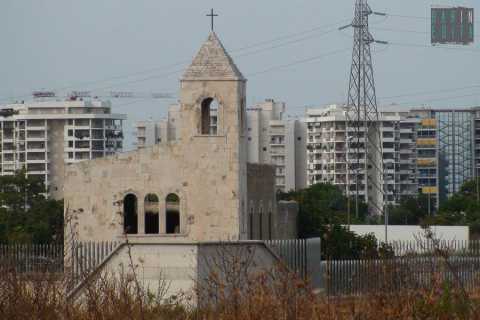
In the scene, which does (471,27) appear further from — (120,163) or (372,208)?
(120,163)

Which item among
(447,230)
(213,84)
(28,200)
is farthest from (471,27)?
(213,84)

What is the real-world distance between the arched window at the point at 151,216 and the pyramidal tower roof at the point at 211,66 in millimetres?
3908

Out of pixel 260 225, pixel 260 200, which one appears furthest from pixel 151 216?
pixel 260 200

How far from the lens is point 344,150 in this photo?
16300 cm

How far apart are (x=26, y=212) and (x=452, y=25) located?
6952 cm

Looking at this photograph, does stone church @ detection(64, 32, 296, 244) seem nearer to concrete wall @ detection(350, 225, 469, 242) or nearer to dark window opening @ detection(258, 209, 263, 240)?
dark window opening @ detection(258, 209, 263, 240)

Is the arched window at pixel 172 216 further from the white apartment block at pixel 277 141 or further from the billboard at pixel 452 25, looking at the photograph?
the white apartment block at pixel 277 141

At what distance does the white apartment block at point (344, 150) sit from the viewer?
162 m

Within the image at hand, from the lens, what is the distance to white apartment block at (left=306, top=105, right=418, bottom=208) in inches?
6358

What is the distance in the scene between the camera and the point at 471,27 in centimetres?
13138

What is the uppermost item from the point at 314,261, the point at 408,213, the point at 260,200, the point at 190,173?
the point at 190,173

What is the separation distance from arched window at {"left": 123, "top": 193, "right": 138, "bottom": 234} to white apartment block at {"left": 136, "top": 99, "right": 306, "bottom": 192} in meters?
102

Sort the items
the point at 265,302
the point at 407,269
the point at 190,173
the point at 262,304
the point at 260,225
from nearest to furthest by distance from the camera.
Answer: the point at 262,304 → the point at 265,302 → the point at 407,269 → the point at 190,173 → the point at 260,225

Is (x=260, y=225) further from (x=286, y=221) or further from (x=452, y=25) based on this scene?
(x=452, y=25)
